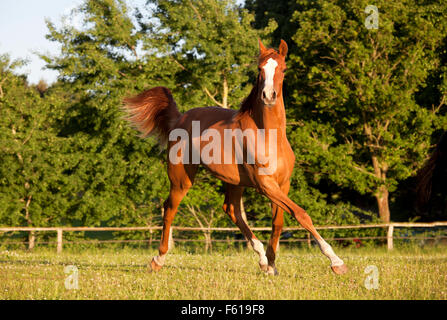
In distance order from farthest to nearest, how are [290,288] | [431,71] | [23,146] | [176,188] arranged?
[431,71] < [23,146] < [176,188] < [290,288]

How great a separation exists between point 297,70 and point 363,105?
3235 millimetres

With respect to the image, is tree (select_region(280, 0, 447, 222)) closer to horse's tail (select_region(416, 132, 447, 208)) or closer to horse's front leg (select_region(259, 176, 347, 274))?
horse's front leg (select_region(259, 176, 347, 274))

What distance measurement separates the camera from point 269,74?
483 centimetres

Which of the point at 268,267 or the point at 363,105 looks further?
the point at 363,105

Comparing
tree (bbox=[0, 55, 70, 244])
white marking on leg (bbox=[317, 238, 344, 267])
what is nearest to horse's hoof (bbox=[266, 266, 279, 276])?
white marking on leg (bbox=[317, 238, 344, 267])

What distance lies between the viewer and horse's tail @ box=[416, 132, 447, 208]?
4609 millimetres

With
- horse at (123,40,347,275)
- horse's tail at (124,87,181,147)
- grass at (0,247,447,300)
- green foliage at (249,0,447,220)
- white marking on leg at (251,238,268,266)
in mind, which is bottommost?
grass at (0,247,447,300)

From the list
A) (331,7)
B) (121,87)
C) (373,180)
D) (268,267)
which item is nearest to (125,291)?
(268,267)

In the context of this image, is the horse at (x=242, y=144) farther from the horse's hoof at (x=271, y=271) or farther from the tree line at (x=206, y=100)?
the tree line at (x=206, y=100)

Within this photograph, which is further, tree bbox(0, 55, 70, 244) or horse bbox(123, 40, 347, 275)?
tree bbox(0, 55, 70, 244)

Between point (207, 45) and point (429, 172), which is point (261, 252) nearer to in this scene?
point (429, 172)

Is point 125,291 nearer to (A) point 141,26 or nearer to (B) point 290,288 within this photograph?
(B) point 290,288

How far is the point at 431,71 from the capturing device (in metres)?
17.8

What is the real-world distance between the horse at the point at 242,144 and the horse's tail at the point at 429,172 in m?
1.07
